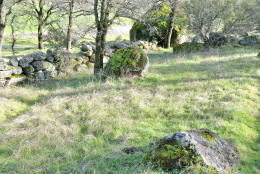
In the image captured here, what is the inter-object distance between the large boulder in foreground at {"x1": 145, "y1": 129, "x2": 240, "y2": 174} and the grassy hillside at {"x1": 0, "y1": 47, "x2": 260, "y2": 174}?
0.30m

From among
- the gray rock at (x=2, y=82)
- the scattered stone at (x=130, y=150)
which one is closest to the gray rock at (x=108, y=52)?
the gray rock at (x=2, y=82)

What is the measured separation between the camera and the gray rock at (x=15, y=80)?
32.6 ft

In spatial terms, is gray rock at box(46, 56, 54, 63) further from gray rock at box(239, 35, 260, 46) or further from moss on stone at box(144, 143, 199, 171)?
gray rock at box(239, 35, 260, 46)

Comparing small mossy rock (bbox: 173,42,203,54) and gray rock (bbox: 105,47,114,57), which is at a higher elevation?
small mossy rock (bbox: 173,42,203,54)

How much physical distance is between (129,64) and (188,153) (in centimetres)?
642

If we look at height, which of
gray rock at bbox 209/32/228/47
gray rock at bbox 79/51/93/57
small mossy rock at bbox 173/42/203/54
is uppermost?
gray rock at bbox 209/32/228/47

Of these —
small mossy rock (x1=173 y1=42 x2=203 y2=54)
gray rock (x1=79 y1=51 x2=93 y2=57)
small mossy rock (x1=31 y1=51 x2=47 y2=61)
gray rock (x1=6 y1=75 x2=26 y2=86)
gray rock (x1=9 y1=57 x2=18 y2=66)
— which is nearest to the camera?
gray rock (x1=6 y1=75 x2=26 y2=86)

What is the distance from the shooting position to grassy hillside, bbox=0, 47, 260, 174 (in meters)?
4.24

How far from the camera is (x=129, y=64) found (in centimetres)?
963

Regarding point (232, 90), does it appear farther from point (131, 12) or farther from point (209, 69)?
Result: point (131, 12)

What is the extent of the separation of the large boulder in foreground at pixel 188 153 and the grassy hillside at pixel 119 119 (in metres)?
0.30

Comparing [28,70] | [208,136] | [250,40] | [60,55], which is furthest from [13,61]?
[250,40]

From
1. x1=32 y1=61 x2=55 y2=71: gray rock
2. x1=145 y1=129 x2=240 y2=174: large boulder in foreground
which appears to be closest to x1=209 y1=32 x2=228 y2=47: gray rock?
x1=32 y1=61 x2=55 y2=71: gray rock

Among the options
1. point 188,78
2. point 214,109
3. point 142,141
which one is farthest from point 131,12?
point 142,141
